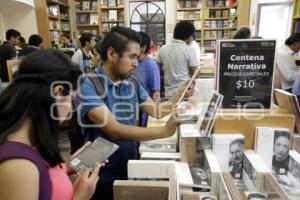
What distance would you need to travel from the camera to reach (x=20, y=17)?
19.1 feet

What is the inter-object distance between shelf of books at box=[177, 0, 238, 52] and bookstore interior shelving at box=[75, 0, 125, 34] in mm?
1701

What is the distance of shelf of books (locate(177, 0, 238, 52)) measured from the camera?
685cm

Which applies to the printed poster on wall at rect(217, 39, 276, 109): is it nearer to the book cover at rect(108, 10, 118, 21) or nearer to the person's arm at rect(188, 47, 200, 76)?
the person's arm at rect(188, 47, 200, 76)

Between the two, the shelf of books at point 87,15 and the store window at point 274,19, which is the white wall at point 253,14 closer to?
the store window at point 274,19

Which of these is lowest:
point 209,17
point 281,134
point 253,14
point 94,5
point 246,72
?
point 281,134

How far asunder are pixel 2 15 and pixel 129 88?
577 cm

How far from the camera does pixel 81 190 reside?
88 cm

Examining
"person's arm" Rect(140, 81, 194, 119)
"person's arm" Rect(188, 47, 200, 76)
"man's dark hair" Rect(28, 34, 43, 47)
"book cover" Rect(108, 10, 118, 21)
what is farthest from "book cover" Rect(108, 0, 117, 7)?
"person's arm" Rect(140, 81, 194, 119)

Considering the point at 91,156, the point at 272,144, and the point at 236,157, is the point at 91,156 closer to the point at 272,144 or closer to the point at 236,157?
the point at 236,157

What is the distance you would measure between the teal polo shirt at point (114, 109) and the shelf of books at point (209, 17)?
5.84 metres

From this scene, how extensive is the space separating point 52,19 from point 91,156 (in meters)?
6.17

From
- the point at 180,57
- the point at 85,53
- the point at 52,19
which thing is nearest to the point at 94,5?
the point at 52,19

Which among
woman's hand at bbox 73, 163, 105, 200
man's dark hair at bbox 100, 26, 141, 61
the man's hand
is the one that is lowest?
woman's hand at bbox 73, 163, 105, 200

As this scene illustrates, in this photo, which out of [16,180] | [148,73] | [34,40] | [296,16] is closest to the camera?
[16,180]
